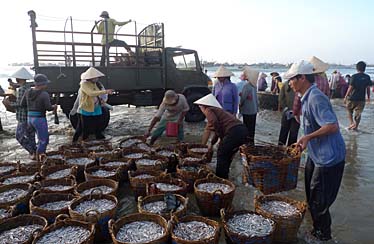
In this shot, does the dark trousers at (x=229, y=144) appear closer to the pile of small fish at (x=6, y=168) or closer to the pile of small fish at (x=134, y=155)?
the pile of small fish at (x=134, y=155)

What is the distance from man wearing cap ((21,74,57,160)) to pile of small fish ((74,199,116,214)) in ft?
7.49

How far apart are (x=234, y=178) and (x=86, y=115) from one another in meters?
3.35

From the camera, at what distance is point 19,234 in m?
2.63

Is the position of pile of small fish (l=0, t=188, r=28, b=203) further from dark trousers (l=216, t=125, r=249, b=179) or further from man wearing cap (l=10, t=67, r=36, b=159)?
dark trousers (l=216, t=125, r=249, b=179)

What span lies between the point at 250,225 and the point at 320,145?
1024 mm

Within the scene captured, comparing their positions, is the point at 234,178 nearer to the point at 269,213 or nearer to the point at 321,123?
the point at 269,213

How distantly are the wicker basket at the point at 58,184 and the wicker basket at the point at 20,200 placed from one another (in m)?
0.12

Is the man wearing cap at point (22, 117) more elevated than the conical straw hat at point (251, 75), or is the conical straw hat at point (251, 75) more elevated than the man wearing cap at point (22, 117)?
the conical straw hat at point (251, 75)

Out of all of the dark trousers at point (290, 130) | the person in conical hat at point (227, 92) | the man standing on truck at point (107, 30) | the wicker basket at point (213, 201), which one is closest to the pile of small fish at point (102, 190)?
the wicker basket at point (213, 201)

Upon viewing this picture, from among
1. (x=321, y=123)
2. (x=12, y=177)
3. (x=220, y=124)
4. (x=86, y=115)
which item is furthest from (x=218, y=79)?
(x=12, y=177)

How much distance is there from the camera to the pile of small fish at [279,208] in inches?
117

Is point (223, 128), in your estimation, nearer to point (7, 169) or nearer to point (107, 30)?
point (7, 169)

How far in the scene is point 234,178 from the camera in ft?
15.5

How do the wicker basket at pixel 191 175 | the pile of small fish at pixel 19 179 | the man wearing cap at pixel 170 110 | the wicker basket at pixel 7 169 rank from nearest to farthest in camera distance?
1. the pile of small fish at pixel 19 179
2. the wicker basket at pixel 191 175
3. the wicker basket at pixel 7 169
4. the man wearing cap at pixel 170 110
